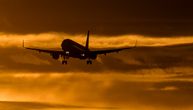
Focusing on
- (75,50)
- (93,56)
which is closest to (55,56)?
(75,50)

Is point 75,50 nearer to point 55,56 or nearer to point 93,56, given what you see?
point 55,56

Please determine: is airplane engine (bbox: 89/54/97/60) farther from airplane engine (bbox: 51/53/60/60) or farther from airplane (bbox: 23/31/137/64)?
airplane engine (bbox: 51/53/60/60)

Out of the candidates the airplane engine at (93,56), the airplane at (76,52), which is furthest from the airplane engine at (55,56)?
the airplane engine at (93,56)

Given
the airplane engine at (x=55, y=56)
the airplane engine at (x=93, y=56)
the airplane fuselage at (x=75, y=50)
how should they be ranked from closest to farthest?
the airplane fuselage at (x=75, y=50) → the airplane engine at (x=93, y=56) → the airplane engine at (x=55, y=56)

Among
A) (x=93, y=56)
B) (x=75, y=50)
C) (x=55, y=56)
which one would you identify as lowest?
(x=93, y=56)

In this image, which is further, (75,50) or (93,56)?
(75,50)

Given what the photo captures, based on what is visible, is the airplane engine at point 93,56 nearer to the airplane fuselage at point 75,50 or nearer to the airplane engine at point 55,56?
the airplane fuselage at point 75,50

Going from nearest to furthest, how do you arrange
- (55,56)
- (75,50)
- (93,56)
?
(93,56), (75,50), (55,56)

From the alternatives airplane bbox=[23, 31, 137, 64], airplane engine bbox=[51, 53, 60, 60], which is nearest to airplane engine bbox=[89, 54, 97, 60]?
airplane bbox=[23, 31, 137, 64]

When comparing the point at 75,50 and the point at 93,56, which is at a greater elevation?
the point at 75,50

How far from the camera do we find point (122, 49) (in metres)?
153

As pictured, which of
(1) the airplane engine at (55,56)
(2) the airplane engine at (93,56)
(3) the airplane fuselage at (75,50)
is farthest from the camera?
(1) the airplane engine at (55,56)

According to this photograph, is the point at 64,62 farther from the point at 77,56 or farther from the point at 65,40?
the point at 65,40

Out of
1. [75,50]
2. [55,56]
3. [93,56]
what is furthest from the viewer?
[55,56]
